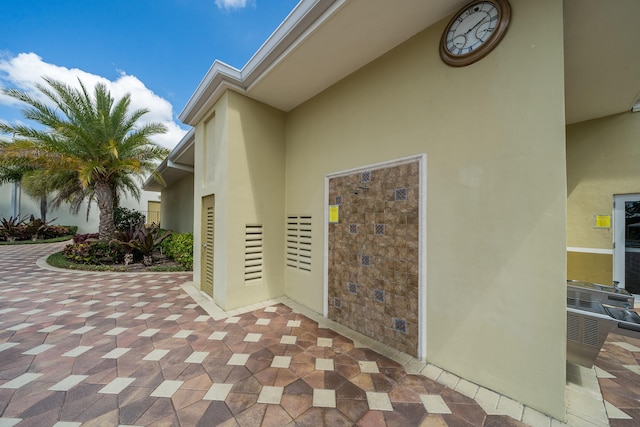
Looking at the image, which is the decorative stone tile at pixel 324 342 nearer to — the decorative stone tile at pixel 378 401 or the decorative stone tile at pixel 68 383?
the decorative stone tile at pixel 378 401

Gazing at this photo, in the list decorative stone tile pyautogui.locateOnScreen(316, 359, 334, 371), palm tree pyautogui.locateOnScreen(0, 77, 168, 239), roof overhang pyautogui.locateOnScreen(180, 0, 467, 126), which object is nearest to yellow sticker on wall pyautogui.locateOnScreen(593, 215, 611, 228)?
roof overhang pyautogui.locateOnScreen(180, 0, 467, 126)

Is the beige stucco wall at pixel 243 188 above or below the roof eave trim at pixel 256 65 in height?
below

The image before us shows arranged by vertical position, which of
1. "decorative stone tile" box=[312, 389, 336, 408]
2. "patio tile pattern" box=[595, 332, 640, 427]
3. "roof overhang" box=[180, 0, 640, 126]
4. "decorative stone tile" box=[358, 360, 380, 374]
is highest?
"roof overhang" box=[180, 0, 640, 126]

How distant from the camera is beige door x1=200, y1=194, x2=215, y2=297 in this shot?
4.16 m

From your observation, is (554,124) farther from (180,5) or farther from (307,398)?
(180,5)

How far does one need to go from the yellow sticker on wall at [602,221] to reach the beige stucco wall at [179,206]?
1128 cm

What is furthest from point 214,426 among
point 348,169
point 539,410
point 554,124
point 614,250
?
point 614,250

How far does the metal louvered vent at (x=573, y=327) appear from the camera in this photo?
6.26 ft

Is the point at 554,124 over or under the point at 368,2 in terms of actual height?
under

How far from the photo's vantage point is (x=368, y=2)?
6.98ft

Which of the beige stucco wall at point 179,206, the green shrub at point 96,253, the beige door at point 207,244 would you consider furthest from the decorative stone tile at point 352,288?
the beige stucco wall at point 179,206

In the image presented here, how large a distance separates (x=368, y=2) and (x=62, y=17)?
276 inches

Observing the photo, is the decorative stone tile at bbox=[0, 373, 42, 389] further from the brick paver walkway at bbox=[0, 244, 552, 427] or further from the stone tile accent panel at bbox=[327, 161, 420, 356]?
the stone tile accent panel at bbox=[327, 161, 420, 356]

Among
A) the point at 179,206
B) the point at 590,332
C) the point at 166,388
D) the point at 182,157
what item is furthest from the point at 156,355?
the point at 179,206
